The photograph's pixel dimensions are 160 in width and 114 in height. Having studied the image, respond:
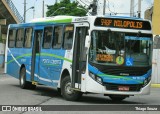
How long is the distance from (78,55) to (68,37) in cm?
113

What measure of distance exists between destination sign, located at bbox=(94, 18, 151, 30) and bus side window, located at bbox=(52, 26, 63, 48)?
271 centimetres

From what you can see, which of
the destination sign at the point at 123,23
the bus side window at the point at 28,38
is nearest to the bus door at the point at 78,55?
the destination sign at the point at 123,23

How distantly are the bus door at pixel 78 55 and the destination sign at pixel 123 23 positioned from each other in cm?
61

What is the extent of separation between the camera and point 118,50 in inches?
655

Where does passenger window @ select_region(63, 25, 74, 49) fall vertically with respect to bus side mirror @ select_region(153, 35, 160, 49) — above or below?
above

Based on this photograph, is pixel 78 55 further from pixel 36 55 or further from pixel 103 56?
pixel 36 55

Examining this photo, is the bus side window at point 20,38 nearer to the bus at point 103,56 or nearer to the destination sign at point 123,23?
the bus at point 103,56

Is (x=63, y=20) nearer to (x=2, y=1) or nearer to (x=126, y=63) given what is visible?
(x=126, y=63)

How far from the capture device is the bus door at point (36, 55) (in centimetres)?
2142

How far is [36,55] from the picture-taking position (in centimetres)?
2161

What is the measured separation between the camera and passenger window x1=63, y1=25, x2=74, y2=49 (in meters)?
18.0

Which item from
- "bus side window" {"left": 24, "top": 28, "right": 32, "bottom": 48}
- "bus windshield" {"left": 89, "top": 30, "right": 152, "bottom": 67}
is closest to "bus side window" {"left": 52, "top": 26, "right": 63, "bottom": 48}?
"bus windshield" {"left": 89, "top": 30, "right": 152, "bottom": 67}

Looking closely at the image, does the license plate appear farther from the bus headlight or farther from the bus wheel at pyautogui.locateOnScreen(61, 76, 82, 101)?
the bus wheel at pyautogui.locateOnScreen(61, 76, 82, 101)

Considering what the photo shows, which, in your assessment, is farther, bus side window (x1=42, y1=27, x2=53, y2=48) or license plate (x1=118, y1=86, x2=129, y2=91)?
bus side window (x1=42, y1=27, x2=53, y2=48)
